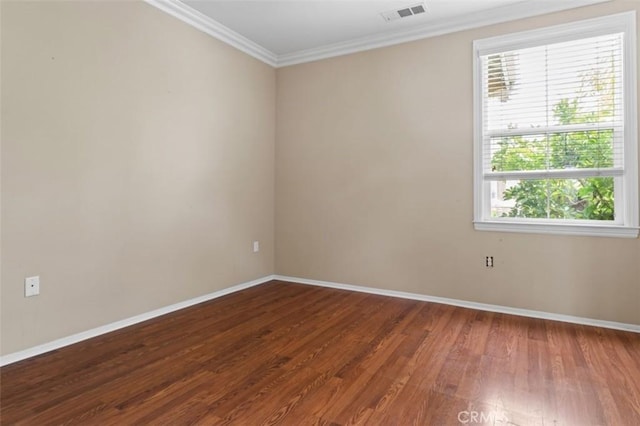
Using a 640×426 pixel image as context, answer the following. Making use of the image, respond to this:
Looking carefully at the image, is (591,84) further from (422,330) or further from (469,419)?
(469,419)

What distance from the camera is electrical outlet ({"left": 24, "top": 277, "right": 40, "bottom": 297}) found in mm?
2232

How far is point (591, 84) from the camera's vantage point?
9.59ft

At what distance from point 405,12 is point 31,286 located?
3613mm

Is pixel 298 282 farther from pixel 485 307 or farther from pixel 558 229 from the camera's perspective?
pixel 558 229

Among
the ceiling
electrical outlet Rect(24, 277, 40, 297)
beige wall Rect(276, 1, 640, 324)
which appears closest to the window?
beige wall Rect(276, 1, 640, 324)

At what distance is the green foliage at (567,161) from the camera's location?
2898mm

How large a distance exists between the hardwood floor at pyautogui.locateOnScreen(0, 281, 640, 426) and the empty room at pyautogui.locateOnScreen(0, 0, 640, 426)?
18 mm

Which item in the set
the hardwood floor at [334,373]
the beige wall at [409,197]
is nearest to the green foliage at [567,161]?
the beige wall at [409,197]

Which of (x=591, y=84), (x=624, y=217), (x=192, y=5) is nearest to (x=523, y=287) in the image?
(x=624, y=217)

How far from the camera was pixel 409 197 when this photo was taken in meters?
3.62

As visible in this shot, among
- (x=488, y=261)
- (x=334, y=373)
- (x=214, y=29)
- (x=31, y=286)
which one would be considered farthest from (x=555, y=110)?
(x=31, y=286)

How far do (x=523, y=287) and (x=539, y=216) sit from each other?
65cm

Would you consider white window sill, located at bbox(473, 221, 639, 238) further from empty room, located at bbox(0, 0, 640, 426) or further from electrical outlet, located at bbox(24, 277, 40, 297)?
electrical outlet, located at bbox(24, 277, 40, 297)

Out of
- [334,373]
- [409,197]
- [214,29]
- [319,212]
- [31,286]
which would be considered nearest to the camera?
[334,373]
